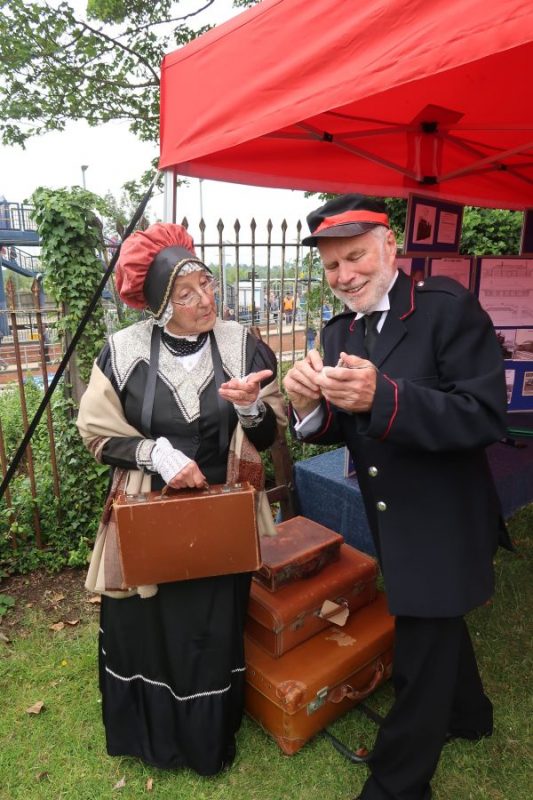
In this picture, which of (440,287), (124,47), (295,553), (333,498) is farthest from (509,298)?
(124,47)

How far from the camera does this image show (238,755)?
7.35 feet

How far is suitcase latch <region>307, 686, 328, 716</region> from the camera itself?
216 cm

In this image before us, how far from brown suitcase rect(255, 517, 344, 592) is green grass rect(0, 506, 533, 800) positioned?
0.66 meters

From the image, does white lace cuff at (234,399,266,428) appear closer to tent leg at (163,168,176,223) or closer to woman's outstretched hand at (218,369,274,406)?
woman's outstretched hand at (218,369,274,406)

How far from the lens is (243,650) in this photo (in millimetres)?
2184

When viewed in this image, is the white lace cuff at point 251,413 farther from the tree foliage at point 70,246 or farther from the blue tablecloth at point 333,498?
the tree foliage at point 70,246

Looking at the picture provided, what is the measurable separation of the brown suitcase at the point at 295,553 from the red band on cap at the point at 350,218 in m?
1.50

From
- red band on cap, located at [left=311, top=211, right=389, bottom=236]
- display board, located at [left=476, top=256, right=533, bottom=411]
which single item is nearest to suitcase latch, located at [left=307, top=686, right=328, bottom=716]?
red band on cap, located at [left=311, top=211, right=389, bottom=236]

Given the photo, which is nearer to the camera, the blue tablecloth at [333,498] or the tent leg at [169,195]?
the tent leg at [169,195]

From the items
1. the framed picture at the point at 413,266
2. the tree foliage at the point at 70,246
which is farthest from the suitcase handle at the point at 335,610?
the tree foliage at the point at 70,246

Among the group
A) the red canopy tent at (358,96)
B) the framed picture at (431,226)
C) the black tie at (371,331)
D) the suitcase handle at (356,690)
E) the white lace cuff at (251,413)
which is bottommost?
the suitcase handle at (356,690)

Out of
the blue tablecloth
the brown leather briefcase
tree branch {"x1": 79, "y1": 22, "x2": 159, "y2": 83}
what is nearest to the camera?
the brown leather briefcase

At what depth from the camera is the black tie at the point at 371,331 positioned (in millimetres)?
1655

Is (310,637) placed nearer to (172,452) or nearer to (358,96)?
(172,452)
